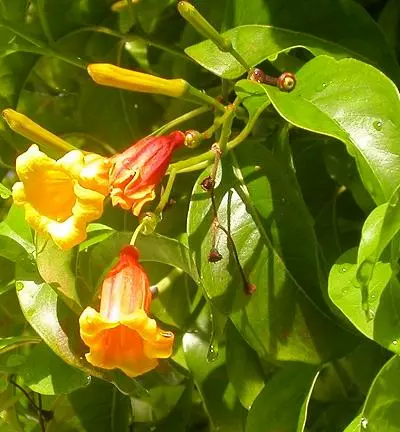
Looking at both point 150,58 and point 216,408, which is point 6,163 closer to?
point 150,58

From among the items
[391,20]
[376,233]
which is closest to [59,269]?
[376,233]

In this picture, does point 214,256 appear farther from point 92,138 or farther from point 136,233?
point 92,138

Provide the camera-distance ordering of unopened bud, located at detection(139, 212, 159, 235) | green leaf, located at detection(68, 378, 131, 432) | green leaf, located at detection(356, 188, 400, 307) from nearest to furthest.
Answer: green leaf, located at detection(356, 188, 400, 307)
unopened bud, located at detection(139, 212, 159, 235)
green leaf, located at detection(68, 378, 131, 432)

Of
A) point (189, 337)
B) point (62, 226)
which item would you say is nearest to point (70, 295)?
point (62, 226)

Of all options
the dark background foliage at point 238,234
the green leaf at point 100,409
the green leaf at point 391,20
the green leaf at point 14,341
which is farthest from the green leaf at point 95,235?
the green leaf at point 391,20

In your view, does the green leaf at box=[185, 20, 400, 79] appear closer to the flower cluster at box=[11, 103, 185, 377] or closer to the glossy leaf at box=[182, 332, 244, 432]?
the flower cluster at box=[11, 103, 185, 377]

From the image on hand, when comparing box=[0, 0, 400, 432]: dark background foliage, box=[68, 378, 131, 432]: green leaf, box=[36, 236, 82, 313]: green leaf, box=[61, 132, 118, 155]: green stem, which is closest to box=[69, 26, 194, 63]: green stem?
box=[0, 0, 400, 432]: dark background foliage

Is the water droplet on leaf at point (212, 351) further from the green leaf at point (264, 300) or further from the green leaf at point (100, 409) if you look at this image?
the green leaf at point (100, 409)
